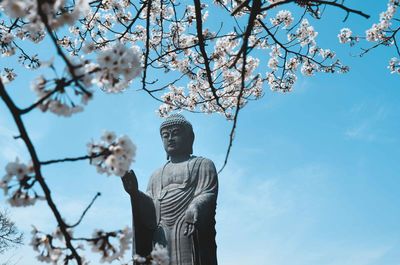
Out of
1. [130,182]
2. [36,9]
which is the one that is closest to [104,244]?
[36,9]

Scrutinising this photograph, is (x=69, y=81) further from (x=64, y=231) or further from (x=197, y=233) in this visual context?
(x=197, y=233)

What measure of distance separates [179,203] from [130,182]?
31.0 inches

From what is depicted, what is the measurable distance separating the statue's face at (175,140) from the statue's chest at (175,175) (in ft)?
0.73

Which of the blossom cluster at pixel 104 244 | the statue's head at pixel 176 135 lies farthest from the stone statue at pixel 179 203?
the blossom cluster at pixel 104 244

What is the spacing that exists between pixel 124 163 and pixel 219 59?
5437 millimetres

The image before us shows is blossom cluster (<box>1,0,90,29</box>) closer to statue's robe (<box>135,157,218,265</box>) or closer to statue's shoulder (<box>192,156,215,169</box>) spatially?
statue's robe (<box>135,157,218,265</box>)

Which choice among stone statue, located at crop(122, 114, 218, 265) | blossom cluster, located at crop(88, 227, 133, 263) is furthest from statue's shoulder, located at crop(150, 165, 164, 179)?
blossom cluster, located at crop(88, 227, 133, 263)

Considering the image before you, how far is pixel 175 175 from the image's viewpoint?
675cm

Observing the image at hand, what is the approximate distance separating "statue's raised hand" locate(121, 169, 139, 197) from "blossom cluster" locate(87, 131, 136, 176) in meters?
3.94

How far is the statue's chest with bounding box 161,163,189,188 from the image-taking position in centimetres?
670

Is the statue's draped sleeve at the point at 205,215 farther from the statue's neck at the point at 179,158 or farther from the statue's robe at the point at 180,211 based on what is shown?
the statue's neck at the point at 179,158

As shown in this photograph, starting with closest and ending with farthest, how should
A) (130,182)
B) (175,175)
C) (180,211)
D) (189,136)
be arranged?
(130,182) < (180,211) < (175,175) < (189,136)

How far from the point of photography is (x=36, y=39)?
5.94 m

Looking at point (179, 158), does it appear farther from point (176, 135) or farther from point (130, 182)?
point (130, 182)
